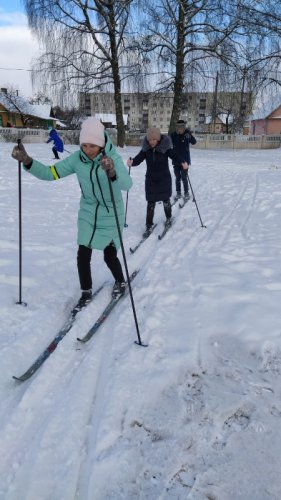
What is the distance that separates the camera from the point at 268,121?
4528 centimetres

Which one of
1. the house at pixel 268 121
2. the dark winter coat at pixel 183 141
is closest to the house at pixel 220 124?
the house at pixel 268 121

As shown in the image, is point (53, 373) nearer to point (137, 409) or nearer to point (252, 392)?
point (137, 409)

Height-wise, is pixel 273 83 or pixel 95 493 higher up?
pixel 273 83

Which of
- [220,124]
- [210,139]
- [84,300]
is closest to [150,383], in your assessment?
[84,300]

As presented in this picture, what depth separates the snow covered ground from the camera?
6.95 feet

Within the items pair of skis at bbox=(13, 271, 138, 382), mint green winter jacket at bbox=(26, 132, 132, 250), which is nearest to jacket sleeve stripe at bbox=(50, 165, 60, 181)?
mint green winter jacket at bbox=(26, 132, 132, 250)

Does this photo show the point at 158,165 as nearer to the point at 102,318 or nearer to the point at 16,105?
the point at 102,318

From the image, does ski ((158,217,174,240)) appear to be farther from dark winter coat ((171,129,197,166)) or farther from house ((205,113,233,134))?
house ((205,113,233,134))

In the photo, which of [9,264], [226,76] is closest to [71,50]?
[226,76]

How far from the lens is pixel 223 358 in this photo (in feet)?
10.2

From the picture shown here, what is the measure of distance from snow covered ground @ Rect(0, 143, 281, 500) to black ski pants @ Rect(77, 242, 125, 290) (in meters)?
0.26

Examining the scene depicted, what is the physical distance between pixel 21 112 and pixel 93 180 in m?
49.7

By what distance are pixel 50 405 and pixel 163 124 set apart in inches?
5098

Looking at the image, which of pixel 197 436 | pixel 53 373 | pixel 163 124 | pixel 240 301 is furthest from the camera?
pixel 163 124
